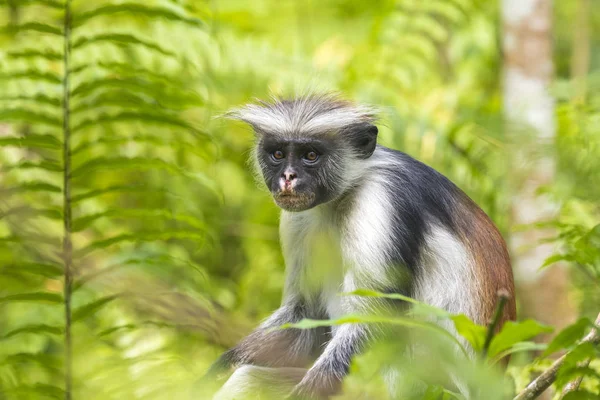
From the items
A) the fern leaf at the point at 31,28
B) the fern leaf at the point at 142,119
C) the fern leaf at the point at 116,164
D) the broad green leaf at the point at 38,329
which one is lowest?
the broad green leaf at the point at 38,329

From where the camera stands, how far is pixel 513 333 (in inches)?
82.2

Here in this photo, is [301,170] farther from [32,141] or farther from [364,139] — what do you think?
[32,141]

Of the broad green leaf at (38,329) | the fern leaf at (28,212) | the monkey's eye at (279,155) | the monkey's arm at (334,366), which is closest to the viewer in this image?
the fern leaf at (28,212)

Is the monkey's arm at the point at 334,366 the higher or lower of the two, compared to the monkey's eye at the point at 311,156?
lower

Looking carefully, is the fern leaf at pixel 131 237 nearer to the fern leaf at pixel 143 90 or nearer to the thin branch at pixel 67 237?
the thin branch at pixel 67 237

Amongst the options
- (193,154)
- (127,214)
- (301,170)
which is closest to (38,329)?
(127,214)

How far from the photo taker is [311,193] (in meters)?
4.69

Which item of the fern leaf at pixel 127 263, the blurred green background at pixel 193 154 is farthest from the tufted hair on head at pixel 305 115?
the fern leaf at pixel 127 263

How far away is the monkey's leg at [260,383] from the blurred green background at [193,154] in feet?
1.17

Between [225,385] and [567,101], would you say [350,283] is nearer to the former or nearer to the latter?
[225,385]

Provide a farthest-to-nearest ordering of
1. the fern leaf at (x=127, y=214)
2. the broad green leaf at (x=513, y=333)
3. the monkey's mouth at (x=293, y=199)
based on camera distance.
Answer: the monkey's mouth at (x=293, y=199)
the fern leaf at (x=127, y=214)
the broad green leaf at (x=513, y=333)

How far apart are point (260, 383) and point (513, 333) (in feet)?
8.91

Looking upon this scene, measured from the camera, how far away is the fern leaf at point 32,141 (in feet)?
12.9

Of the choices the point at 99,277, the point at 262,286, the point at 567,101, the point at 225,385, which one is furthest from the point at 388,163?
the point at 262,286
